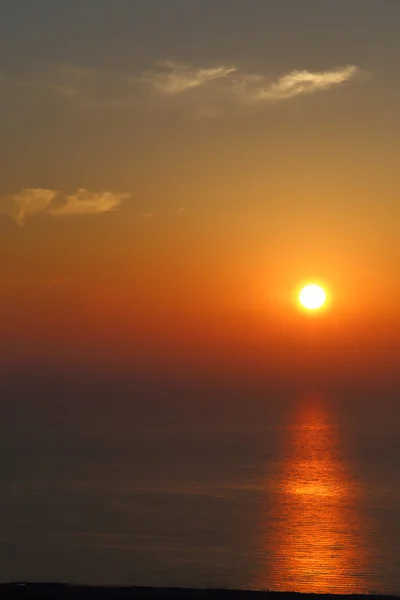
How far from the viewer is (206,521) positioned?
72188 mm

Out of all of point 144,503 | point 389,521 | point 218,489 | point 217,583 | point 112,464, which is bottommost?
point 217,583

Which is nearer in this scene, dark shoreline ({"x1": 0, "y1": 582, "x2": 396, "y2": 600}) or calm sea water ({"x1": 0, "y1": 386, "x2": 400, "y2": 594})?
dark shoreline ({"x1": 0, "y1": 582, "x2": 396, "y2": 600})

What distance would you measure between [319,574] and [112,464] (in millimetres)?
89568

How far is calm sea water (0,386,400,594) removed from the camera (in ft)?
167

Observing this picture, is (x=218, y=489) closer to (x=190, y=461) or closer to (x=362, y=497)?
(x=362, y=497)

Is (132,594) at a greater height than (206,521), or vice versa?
(206,521)

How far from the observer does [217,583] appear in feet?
154

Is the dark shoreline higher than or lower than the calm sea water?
lower

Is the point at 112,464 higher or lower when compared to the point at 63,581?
higher

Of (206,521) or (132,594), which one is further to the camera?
(206,521)

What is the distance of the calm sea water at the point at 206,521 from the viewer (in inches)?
1999

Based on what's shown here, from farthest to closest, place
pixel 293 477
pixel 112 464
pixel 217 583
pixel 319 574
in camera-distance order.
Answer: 1. pixel 112 464
2. pixel 293 477
3. pixel 319 574
4. pixel 217 583

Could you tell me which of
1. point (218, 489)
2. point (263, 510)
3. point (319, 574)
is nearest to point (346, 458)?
point (218, 489)

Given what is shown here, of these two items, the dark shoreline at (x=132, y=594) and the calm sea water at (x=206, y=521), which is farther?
the calm sea water at (x=206, y=521)
